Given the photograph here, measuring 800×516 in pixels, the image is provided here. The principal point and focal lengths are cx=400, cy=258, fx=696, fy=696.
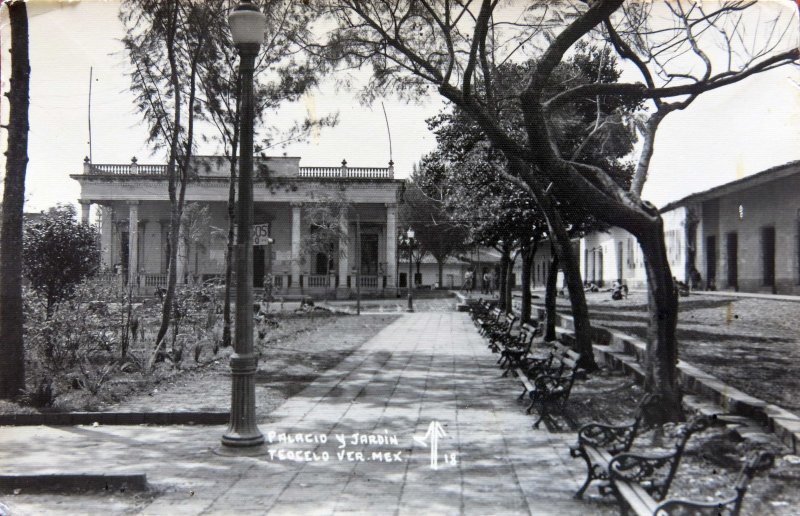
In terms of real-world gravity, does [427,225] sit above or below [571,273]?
above

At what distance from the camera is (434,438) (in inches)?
230

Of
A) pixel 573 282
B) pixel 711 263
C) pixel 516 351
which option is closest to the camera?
pixel 516 351

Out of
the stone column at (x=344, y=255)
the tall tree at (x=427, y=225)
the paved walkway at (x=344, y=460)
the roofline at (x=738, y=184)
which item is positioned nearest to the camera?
the paved walkway at (x=344, y=460)

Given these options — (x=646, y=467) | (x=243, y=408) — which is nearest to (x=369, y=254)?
(x=243, y=408)

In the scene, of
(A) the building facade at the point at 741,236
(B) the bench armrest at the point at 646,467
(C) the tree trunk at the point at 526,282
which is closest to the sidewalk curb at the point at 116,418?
(B) the bench armrest at the point at 646,467

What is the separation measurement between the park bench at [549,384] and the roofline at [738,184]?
117 inches

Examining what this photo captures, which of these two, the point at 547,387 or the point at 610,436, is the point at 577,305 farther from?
the point at 610,436

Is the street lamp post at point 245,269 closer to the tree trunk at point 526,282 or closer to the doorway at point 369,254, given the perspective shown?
the tree trunk at point 526,282

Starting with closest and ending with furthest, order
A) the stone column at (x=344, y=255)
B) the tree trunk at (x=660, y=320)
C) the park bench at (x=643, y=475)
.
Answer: the park bench at (x=643, y=475), the tree trunk at (x=660, y=320), the stone column at (x=344, y=255)

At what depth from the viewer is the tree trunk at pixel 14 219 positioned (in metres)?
7.68

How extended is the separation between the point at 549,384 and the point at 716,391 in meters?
2.04

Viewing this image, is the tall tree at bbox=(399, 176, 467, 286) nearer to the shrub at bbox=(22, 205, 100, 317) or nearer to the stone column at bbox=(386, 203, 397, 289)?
the stone column at bbox=(386, 203, 397, 289)

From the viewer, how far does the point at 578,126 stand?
13.9m

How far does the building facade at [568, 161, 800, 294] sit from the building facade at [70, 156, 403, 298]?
1291 cm
